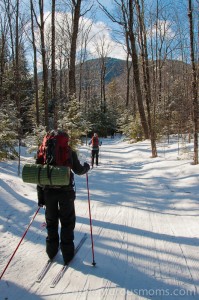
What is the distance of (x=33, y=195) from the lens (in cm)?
802

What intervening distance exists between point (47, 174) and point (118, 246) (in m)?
1.82

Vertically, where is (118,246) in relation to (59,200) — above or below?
below

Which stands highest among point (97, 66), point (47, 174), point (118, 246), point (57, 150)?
point (97, 66)

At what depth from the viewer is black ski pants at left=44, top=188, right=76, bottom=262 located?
14.4 feet

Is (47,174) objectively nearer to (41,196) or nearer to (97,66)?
(41,196)

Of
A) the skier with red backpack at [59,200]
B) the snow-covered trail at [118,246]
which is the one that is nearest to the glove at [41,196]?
the skier with red backpack at [59,200]

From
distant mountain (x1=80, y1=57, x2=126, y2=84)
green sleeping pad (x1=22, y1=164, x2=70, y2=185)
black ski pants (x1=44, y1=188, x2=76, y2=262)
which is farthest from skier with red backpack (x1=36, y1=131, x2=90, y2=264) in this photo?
distant mountain (x1=80, y1=57, x2=126, y2=84)

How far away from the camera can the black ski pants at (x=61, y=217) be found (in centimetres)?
438

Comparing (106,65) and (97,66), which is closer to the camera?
(106,65)

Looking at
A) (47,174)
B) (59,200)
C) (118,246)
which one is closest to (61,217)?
(59,200)

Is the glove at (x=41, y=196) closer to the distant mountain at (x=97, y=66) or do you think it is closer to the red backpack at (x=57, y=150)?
the red backpack at (x=57, y=150)

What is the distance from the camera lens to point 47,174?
420 centimetres

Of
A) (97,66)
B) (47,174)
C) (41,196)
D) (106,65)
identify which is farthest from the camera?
(97,66)

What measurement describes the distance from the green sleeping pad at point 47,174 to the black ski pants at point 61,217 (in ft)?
0.85
